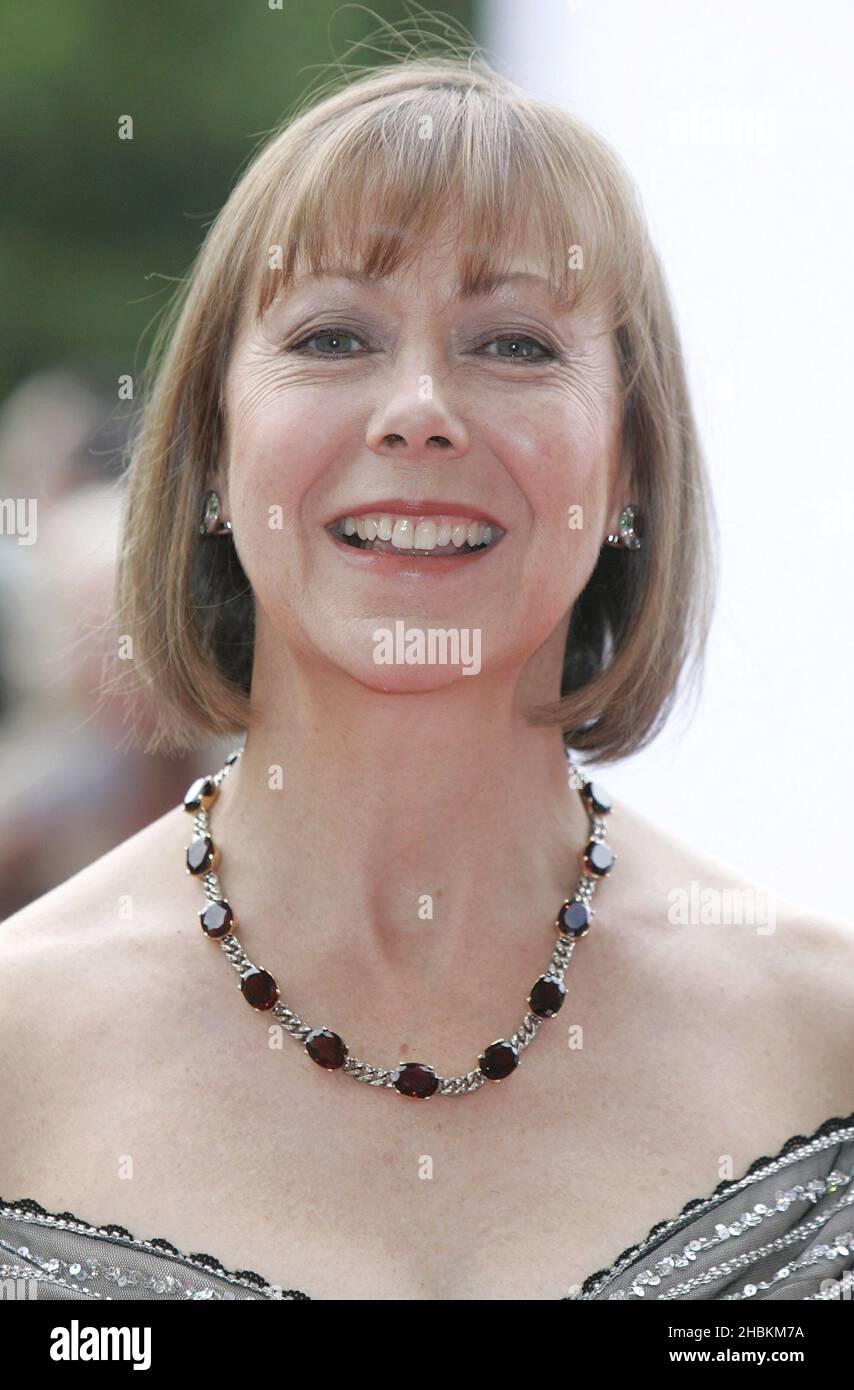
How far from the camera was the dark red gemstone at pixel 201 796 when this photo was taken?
286 centimetres

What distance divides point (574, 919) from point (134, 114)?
9591mm

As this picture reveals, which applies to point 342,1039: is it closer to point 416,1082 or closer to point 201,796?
point 416,1082

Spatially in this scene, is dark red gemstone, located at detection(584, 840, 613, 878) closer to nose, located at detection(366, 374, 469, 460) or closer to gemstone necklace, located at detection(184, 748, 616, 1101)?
gemstone necklace, located at detection(184, 748, 616, 1101)

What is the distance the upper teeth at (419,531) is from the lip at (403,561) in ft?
0.05

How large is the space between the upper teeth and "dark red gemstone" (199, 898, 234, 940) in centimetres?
60

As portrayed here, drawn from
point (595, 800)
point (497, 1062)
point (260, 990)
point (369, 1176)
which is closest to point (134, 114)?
point (595, 800)

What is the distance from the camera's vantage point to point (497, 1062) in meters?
2.60

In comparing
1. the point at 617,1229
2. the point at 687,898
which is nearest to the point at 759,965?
the point at 687,898

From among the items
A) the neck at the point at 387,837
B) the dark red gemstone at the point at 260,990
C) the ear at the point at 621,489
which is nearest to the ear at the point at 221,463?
the neck at the point at 387,837

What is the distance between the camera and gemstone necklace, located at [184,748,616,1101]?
256cm

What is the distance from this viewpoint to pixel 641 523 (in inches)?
114

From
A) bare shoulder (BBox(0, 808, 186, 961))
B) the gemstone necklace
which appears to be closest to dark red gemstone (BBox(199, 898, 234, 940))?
the gemstone necklace
